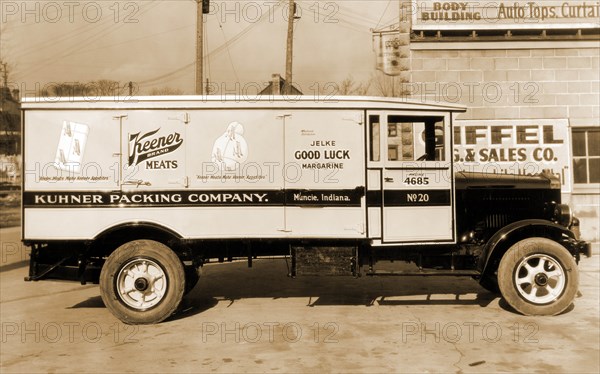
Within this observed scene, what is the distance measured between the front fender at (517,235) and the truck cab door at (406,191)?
0.48m

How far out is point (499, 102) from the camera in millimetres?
12344

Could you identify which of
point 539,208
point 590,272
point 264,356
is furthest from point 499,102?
point 264,356

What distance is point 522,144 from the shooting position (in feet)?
40.3

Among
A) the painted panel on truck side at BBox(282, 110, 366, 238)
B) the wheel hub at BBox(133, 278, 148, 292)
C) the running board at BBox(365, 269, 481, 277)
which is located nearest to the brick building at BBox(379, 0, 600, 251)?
the running board at BBox(365, 269, 481, 277)

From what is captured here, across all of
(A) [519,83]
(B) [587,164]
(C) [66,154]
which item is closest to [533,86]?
(A) [519,83]

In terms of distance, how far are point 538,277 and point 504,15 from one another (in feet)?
25.5

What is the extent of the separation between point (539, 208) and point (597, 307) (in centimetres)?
147

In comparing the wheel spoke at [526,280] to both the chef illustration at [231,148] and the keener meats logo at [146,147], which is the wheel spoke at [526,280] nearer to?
the chef illustration at [231,148]

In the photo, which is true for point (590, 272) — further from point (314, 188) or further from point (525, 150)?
point (314, 188)

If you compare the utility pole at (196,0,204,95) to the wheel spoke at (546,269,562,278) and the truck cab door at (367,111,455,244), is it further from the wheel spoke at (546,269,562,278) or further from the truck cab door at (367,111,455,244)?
the wheel spoke at (546,269,562,278)

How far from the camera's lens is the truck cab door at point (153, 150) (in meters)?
6.50

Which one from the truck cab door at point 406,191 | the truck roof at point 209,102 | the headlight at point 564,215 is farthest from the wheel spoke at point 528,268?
the truck roof at point 209,102

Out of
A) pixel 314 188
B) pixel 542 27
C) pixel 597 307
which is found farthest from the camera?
pixel 542 27

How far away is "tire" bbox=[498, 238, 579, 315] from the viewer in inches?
261
